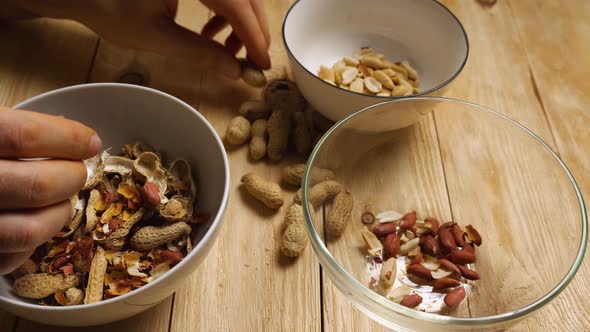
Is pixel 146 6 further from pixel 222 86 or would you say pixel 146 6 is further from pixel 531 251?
pixel 531 251

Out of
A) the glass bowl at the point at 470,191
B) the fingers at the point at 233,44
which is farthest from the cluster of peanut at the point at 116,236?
the fingers at the point at 233,44

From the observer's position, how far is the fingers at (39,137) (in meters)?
0.43

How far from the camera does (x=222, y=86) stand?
81cm

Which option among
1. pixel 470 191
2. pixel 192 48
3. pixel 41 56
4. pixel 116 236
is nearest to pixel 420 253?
pixel 470 191

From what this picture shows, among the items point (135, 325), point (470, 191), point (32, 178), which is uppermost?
point (32, 178)

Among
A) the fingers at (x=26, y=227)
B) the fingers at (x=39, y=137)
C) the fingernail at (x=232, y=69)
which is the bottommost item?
the fingernail at (x=232, y=69)

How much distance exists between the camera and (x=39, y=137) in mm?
446

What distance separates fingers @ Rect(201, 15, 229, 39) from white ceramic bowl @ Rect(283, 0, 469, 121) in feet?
0.44

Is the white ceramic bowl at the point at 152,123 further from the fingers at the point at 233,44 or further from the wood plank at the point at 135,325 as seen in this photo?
the fingers at the point at 233,44

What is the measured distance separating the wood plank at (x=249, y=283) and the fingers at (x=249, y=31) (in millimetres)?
195

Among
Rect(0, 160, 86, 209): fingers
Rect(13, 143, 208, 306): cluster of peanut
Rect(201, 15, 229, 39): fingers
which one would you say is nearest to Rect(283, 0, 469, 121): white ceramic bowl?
Rect(201, 15, 229, 39): fingers

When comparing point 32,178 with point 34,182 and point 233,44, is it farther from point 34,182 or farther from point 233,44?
point 233,44

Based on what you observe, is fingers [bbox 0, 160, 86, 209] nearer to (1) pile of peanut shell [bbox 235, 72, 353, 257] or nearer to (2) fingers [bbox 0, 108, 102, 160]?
(2) fingers [bbox 0, 108, 102, 160]

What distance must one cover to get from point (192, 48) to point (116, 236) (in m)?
0.35
